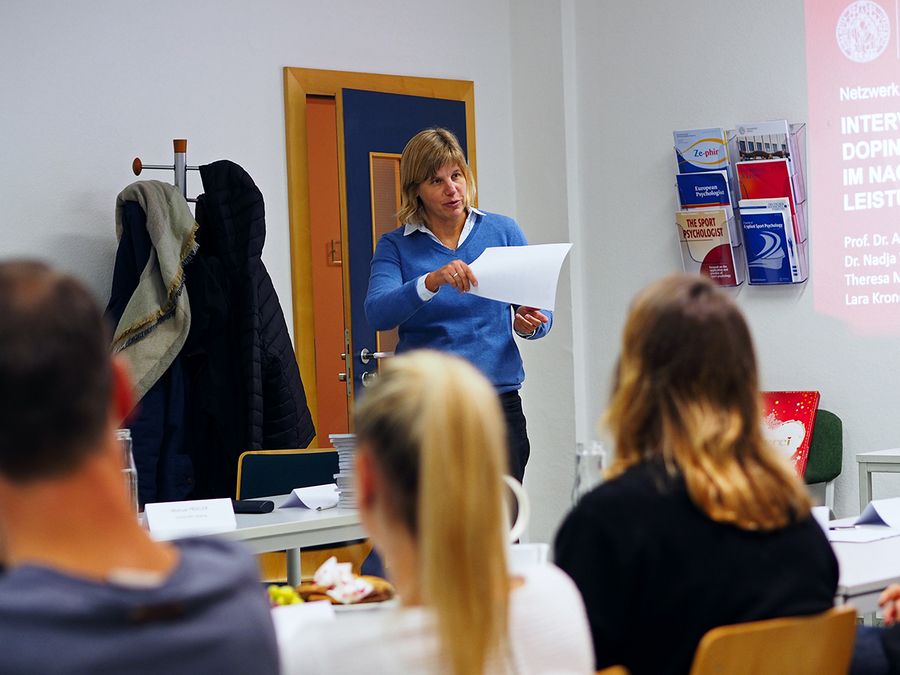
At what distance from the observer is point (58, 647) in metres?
1.02

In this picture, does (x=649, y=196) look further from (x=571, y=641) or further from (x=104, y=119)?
(x=571, y=641)

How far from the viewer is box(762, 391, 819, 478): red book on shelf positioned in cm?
479

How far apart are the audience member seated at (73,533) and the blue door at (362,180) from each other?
3908mm

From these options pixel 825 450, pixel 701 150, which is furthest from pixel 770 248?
pixel 825 450

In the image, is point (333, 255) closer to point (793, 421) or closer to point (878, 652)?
point (793, 421)

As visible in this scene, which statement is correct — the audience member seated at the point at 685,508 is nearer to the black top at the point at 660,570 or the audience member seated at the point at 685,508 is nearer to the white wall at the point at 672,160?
the black top at the point at 660,570

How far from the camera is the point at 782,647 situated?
5.21 feet

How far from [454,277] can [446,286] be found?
0.79ft

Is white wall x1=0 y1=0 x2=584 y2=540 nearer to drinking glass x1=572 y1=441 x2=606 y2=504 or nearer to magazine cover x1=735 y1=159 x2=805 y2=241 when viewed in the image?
magazine cover x1=735 y1=159 x2=805 y2=241

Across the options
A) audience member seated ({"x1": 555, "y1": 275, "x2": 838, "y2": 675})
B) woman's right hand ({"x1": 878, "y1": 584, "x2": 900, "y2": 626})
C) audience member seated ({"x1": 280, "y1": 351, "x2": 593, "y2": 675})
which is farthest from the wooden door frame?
audience member seated ({"x1": 280, "y1": 351, "x2": 593, "y2": 675})

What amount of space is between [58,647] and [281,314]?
11.6 feet

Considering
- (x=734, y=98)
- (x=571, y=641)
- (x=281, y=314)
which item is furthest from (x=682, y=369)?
(x=734, y=98)

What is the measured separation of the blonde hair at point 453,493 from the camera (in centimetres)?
121

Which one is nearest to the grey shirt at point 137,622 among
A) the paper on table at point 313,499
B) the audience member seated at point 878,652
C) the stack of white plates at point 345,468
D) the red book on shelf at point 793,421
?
the audience member seated at point 878,652
